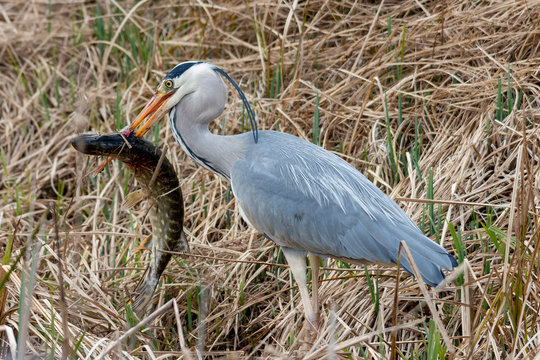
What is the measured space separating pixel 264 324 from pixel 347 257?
78cm

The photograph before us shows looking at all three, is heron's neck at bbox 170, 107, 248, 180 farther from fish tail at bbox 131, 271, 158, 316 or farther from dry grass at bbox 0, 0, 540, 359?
fish tail at bbox 131, 271, 158, 316

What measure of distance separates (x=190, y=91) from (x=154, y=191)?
1.56ft

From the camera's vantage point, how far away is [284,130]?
4500 mm

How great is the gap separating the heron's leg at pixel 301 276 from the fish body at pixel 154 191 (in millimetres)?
503

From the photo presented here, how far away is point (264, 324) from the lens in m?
3.70

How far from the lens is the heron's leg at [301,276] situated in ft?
10.2

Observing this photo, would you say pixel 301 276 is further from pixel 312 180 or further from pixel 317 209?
pixel 312 180

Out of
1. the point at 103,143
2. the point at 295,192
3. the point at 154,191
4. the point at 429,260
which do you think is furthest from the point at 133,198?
the point at 429,260

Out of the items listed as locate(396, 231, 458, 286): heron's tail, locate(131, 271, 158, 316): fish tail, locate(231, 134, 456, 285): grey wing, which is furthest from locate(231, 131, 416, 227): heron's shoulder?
locate(131, 271, 158, 316): fish tail

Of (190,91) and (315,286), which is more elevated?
(190,91)

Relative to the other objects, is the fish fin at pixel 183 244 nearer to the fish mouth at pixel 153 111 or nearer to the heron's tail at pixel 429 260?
the fish mouth at pixel 153 111

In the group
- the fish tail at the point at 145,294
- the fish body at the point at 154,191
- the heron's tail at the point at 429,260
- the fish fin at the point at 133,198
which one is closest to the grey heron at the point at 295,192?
the heron's tail at the point at 429,260

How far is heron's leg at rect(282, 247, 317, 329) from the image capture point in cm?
310

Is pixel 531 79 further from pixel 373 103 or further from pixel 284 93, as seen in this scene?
pixel 284 93
